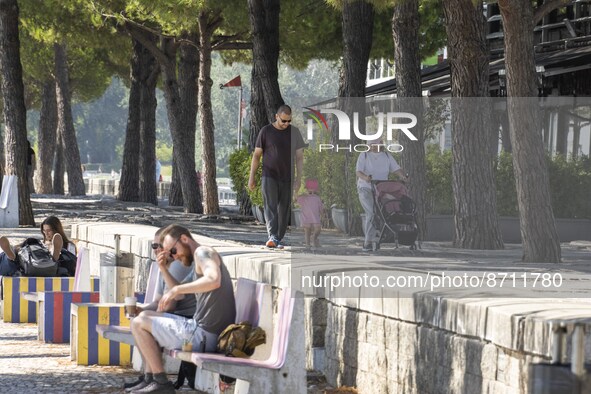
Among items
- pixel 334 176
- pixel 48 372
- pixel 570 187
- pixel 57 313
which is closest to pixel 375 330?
pixel 48 372

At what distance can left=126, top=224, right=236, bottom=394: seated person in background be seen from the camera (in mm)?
9055

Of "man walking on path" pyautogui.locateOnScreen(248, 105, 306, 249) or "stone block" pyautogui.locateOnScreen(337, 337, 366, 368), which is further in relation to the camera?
"man walking on path" pyautogui.locateOnScreen(248, 105, 306, 249)

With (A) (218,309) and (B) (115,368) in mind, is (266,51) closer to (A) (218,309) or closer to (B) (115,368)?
(B) (115,368)

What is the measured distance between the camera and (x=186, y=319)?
30.6 ft

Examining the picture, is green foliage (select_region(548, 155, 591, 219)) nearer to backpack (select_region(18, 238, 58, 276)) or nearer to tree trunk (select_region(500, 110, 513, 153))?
tree trunk (select_region(500, 110, 513, 153))

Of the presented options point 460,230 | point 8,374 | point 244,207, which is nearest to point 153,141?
point 244,207

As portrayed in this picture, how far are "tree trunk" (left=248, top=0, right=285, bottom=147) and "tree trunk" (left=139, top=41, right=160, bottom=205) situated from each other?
12905 mm

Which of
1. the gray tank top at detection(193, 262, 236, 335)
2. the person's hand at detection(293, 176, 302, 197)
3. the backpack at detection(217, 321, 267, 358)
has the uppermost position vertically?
the person's hand at detection(293, 176, 302, 197)

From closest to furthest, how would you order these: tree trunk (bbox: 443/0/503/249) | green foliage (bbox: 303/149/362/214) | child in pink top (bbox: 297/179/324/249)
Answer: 1. child in pink top (bbox: 297/179/324/249)
2. green foliage (bbox: 303/149/362/214)
3. tree trunk (bbox: 443/0/503/249)

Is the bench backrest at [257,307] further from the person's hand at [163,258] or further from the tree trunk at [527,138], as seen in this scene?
the tree trunk at [527,138]

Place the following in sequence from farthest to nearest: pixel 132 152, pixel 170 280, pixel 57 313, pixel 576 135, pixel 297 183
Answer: pixel 132 152 < pixel 576 135 < pixel 297 183 < pixel 57 313 < pixel 170 280

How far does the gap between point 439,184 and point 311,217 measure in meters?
3.16

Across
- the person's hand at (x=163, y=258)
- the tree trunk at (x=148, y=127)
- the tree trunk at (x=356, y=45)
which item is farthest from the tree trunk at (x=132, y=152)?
the person's hand at (x=163, y=258)

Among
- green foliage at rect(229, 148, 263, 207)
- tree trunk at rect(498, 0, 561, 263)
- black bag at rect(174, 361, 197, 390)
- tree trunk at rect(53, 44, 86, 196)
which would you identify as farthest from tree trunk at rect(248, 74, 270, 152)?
tree trunk at rect(53, 44, 86, 196)
